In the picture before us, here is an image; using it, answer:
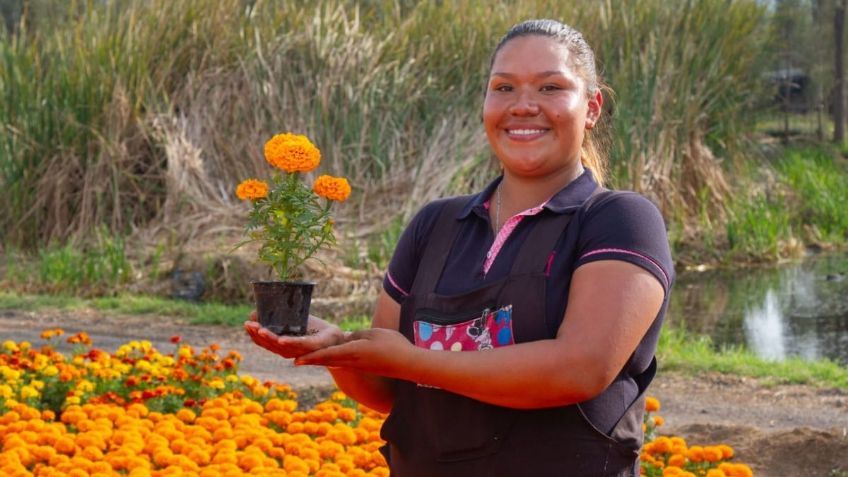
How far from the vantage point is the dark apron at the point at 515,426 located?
2119mm

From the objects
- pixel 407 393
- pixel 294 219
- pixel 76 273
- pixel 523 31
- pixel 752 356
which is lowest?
pixel 76 273

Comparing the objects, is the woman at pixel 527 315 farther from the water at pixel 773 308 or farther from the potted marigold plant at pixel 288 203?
the water at pixel 773 308

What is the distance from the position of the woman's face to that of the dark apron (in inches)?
5.8

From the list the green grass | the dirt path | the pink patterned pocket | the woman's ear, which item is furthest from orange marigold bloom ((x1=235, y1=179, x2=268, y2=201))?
the green grass

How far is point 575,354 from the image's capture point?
2.04 metres

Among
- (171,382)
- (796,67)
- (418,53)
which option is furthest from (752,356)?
(796,67)

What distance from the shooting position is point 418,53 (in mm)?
12734

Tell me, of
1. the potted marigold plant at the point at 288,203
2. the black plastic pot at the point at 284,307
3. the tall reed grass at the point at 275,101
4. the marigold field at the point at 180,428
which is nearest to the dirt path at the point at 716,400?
the marigold field at the point at 180,428

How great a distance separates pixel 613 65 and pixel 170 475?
374 inches

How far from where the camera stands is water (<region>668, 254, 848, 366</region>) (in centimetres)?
930

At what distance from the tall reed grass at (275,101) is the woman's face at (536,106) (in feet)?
29.2

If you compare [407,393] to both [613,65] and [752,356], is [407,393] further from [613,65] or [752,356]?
[613,65]

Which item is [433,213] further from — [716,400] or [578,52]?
[716,400]

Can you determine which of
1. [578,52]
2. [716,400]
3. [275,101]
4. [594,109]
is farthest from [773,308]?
[578,52]
